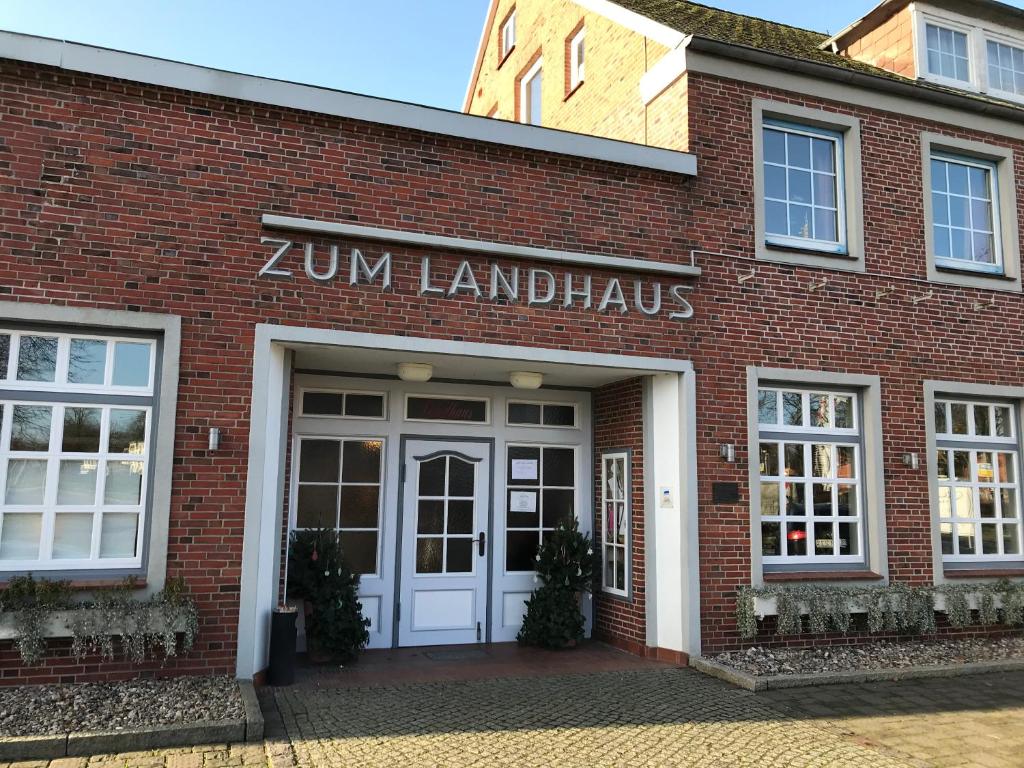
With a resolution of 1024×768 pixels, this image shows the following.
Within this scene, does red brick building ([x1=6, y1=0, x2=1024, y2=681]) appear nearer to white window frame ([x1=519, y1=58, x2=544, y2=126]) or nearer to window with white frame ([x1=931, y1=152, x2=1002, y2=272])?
window with white frame ([x1=931, y1=152, x2=1002, y2=272])

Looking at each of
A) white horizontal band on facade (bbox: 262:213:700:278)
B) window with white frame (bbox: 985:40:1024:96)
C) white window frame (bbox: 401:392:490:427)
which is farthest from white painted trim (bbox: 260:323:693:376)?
window with white frame (bbox: 985:40:1024:96)

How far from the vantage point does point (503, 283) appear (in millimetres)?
7848

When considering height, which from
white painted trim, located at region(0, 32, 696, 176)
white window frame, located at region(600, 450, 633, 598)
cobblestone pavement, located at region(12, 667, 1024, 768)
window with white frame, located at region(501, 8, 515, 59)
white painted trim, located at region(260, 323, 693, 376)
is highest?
window with white frame, located at region(501, 8, 515, 59)

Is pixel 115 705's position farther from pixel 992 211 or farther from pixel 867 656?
pixel 992 211

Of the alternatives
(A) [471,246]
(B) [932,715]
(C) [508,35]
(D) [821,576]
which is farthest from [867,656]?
(C) [508,35]

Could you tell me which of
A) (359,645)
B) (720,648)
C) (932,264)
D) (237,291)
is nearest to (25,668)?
(359,645)

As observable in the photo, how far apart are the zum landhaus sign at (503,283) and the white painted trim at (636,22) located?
116 inches

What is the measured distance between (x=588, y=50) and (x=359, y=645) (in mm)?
8992

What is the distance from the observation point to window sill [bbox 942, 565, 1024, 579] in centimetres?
925

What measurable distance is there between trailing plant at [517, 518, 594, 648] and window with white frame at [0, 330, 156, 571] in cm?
399

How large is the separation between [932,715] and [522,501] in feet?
14.2

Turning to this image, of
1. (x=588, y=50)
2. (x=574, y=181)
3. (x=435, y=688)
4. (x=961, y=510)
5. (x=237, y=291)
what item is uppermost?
(x=588, y=50)

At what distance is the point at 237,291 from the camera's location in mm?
7004

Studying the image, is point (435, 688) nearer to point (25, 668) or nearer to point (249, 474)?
point (249, 474)
